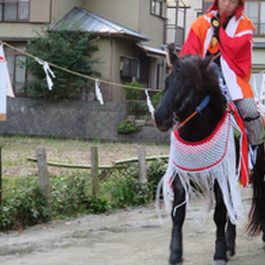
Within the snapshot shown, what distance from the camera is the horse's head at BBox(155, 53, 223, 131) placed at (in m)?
4.68

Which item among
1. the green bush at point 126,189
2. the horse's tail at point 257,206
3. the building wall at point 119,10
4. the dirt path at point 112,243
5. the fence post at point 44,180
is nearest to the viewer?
the dirt path at point 112,243

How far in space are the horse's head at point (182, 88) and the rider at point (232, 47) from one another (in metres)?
0.73

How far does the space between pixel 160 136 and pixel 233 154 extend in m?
18.9

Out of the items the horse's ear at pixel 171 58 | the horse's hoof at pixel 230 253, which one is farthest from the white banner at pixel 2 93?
the horse's hoof at pixel 230 253

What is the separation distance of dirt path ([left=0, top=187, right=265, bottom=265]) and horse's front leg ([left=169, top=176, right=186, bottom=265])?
81cm

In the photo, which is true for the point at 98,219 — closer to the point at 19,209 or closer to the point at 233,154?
the point at 19,209

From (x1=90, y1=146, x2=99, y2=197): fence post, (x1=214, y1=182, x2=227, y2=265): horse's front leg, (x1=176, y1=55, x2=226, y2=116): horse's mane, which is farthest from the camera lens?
(x1=90, y1=146, x2=99, y2=197): fence post

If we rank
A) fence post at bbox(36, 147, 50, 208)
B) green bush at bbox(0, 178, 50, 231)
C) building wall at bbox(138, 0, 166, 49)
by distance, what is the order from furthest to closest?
building wall at bbox(138, 0, 166, 49) → fence post at bbox(36, 147, 50, 208) → green bush at bbox(0, 178, 50, 231)

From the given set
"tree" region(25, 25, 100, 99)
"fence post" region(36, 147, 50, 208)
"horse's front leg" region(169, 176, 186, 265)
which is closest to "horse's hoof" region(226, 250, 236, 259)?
"horse's front leg" region(169, 176, 186, 265)

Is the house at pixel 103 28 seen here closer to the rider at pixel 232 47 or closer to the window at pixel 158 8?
the window at pixel 158 8

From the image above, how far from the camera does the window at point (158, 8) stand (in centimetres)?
3105

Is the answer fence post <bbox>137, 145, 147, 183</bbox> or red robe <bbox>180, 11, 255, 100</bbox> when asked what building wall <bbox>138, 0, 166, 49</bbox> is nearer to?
fence post <bbox>137, 145, 147, 183</bbox>

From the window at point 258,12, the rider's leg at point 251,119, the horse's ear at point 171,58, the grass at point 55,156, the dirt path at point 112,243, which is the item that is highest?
the window at point 258,12

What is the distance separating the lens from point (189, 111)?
496cm
